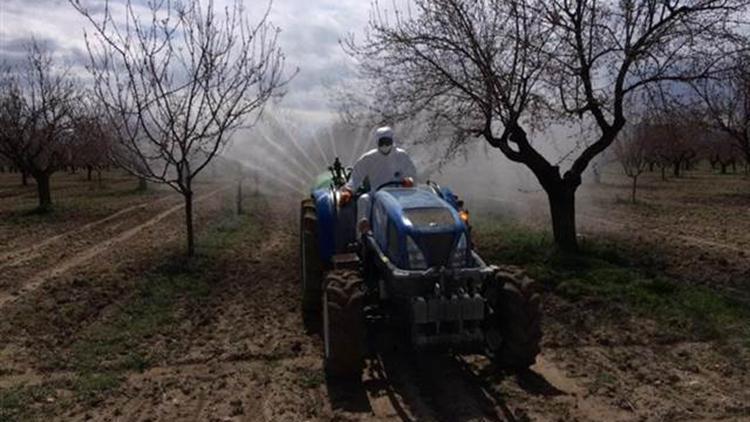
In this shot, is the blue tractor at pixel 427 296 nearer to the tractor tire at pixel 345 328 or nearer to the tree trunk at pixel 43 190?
the tractor tire at pixel 345 328

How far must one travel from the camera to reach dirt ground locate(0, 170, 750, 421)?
5453 millimetres

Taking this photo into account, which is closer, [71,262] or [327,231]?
[327,231]

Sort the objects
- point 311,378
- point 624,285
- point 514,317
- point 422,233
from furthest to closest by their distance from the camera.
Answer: point 624,285 < point 311,378 < point 514,317 < point 422,233

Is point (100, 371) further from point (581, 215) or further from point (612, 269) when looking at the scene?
point (581, 215)

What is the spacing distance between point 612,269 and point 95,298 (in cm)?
733

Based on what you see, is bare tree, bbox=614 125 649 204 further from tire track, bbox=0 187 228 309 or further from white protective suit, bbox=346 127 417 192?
white protective suit, bbox=346 127 417 192

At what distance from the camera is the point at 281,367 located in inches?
255

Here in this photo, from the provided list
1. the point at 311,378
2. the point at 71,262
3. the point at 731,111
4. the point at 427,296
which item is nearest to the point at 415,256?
the point at 427,296

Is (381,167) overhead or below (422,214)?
overhead

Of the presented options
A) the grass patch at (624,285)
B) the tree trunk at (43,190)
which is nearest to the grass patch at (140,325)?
the grass patch at (624,285)

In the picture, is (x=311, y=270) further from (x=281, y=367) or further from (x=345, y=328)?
(x=345, y=328)

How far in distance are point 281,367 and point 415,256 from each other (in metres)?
1.77

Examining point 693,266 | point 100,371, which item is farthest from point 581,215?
point 100,371

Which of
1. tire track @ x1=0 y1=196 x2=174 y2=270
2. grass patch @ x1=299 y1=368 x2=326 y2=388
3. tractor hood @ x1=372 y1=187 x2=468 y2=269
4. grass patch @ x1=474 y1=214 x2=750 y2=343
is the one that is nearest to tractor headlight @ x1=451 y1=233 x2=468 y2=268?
tractor hood @ x1=372 y1=187 x2=468 y2=269
